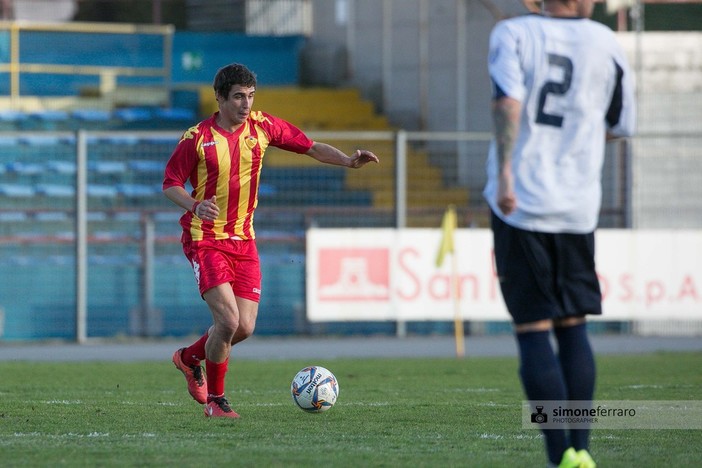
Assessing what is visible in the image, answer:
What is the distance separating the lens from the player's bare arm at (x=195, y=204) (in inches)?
268

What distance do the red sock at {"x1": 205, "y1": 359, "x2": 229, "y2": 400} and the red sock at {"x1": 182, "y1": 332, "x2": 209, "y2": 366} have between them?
0.65 feet

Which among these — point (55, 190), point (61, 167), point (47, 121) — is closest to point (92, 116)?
point (47, 121)

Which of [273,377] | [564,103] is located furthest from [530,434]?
[273,377]

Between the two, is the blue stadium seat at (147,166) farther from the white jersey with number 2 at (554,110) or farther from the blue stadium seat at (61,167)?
the white jersey with number 2 at (554,110)

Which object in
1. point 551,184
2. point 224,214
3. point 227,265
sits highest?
point 551,184

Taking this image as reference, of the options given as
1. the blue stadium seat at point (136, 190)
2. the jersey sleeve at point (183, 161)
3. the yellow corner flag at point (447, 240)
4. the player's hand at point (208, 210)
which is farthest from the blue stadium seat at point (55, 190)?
the player's hand at point (208, 210)

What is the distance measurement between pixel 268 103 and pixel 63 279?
22.7 ft

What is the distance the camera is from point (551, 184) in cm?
493

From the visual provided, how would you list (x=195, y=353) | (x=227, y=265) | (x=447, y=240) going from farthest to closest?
(x=447, y=240) → (x=195, y=353) → (x=227, y=265)

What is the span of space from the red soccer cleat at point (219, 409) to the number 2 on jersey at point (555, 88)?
10.4 ft

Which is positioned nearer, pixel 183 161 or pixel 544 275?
pixel 544 275

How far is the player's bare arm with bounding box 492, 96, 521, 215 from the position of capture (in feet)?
15.6

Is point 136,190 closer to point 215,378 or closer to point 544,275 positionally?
point 215,378

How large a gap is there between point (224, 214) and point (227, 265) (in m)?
0.30
